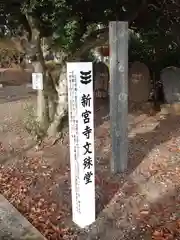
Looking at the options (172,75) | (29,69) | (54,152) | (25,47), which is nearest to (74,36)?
(25,47)

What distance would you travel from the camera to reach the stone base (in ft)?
31.3

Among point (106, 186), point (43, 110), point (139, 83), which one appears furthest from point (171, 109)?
point (106, 186)

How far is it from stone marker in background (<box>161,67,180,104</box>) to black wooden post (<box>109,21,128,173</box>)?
16.0 feet

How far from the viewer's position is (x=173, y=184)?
5.12 meters

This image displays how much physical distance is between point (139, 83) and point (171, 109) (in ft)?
4.54

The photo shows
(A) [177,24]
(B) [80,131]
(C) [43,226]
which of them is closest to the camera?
(B) [80,131]

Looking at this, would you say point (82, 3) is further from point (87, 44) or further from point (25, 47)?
point (25, 47)

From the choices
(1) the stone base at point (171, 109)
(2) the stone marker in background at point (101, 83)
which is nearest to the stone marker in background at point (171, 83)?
(1) the stone base at point (171, 109)

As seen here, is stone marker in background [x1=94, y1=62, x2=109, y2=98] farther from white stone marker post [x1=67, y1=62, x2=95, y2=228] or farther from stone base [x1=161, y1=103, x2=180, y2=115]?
white stone marker post [x1=67, y1=62, x2=95, y2=228]

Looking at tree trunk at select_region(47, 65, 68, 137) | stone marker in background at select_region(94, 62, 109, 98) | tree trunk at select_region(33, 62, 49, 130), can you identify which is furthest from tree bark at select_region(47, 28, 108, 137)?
stone marker in background at select_region(94, 62, 109, 98)

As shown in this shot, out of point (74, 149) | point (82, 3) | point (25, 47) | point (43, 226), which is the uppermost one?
point (82, 3)

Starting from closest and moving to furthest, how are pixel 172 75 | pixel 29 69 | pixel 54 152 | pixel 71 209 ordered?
pixel 71 209, pixel 54 152, pixel 172 75, pixel 29 69

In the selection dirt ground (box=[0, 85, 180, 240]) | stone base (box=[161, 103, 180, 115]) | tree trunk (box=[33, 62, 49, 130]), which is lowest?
dirt ground (box=[0, 85, 180, 240])

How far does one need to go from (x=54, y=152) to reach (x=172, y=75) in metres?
4.86
